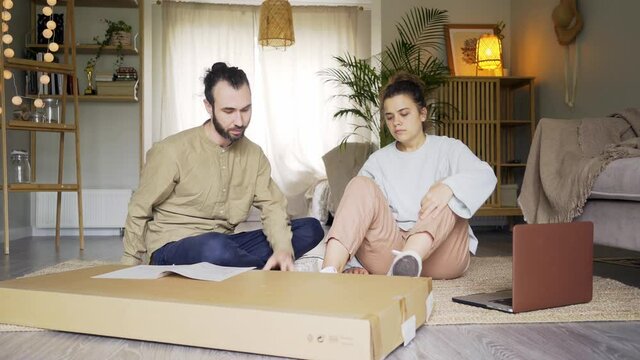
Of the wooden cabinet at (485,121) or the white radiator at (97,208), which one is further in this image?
the white radiator at (97,208)

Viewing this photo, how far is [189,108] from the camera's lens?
6.01 meters

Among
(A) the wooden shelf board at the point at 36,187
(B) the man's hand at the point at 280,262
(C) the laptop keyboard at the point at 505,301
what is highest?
(A) the wooden shelf board at the point at 36,187

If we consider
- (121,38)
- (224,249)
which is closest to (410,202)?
(224,249)

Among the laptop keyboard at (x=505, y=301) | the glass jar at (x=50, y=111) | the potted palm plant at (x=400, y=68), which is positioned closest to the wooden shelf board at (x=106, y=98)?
the glass jar at (x=50, y=111)

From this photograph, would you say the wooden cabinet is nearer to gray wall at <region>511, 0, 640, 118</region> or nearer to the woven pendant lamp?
A: gray wall at <region>511, 0, 640, 118</region>

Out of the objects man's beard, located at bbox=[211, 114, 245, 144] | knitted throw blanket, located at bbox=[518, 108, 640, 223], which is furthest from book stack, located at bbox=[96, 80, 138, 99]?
man's beard, located at bbox=[211, 114, 245, 144]

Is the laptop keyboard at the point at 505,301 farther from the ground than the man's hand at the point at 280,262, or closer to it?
closer to it

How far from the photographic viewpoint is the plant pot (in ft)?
17.4

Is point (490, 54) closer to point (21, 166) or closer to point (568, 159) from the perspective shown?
point (568, 159)

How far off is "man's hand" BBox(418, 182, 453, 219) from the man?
0.42m

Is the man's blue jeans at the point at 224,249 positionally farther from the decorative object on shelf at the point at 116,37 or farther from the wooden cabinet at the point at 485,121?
the decorative object on shelf at the point at 116,37

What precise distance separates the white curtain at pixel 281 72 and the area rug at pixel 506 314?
140 inches

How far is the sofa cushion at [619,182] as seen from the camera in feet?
8.05

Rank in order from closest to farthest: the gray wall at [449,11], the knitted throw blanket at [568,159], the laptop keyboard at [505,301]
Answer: the laptop keyboard at [505,301] < the knitted throw blanket at [568,159] < the gray wall at [449,11]
